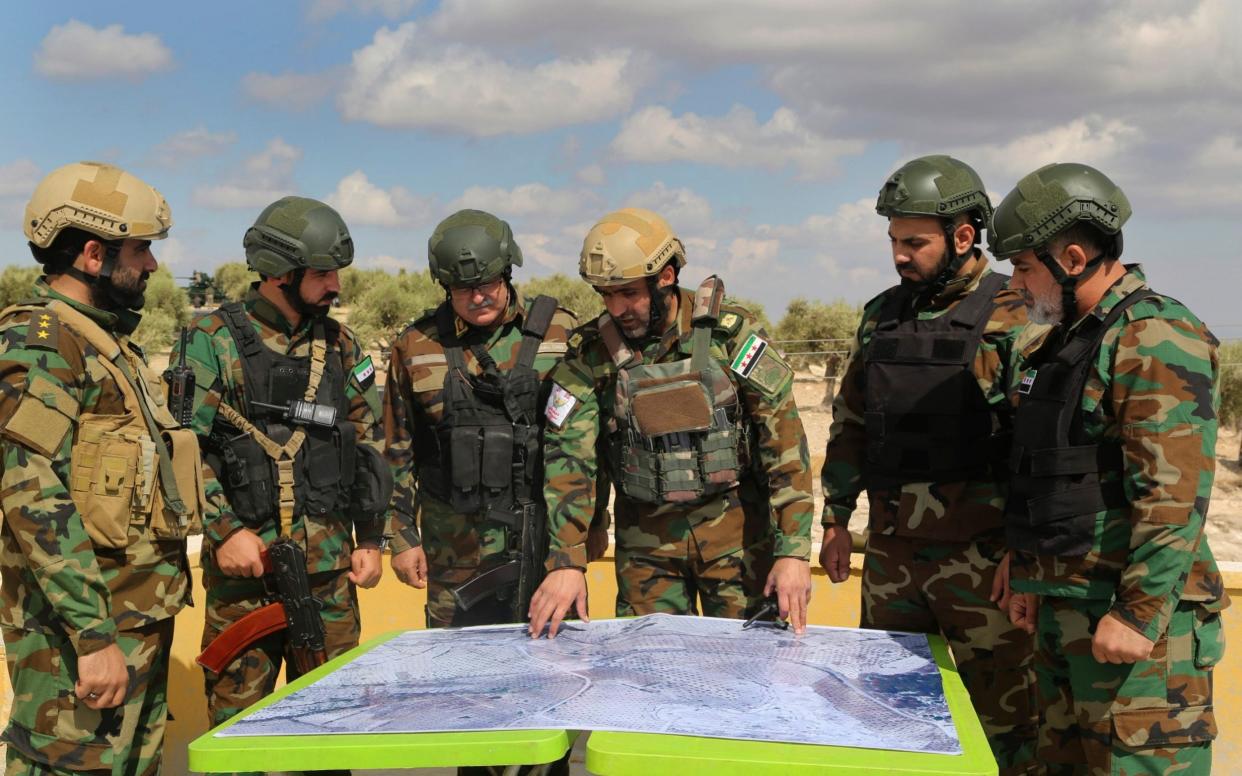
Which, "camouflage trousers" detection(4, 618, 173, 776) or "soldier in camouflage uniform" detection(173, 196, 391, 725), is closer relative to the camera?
"camouflage trousers" detection(4, 618, 173, 776)

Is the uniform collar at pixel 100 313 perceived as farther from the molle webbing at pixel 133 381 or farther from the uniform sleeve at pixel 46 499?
the uniform sleeve at pixel 46 499

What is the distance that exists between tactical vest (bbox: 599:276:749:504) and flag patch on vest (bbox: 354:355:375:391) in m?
1.15

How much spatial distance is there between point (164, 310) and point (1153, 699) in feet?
91.2

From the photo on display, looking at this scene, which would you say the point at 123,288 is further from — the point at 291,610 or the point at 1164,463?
the point at 1164,463

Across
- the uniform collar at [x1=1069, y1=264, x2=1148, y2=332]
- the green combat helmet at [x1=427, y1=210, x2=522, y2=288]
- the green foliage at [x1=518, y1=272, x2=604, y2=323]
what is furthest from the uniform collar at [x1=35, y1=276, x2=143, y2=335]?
the green foliage at [x1=518, y1=272, x2=604, y2=323]

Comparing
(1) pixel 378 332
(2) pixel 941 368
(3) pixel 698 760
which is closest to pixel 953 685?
(3) pixel 698 760

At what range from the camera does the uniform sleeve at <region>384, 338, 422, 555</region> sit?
14.2 ft

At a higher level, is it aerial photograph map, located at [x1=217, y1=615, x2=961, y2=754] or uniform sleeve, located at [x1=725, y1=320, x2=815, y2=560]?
uniform sleeve, located at [x1=725, y1=320, x2=815, y2=560]

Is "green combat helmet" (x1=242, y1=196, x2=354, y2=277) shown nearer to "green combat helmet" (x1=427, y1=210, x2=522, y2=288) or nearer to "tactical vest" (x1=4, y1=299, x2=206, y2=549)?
"green combat helmet" (x1=427, y1=210, x2=522, y2=288)

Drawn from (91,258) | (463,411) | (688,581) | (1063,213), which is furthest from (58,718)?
(1063,213)

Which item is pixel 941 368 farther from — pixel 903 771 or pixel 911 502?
pixel 903 771

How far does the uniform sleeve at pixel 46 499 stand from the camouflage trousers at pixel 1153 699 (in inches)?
110

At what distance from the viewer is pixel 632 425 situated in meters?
3.74

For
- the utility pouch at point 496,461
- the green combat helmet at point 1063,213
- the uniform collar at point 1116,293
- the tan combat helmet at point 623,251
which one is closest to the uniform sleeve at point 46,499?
the utility pouch at point 496,461
